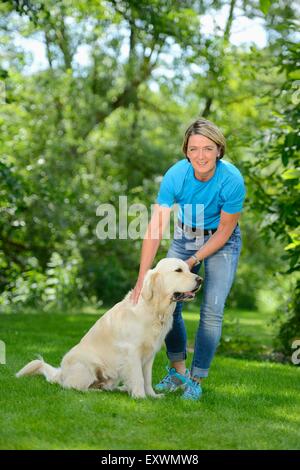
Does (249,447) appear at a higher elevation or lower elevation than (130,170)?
lower

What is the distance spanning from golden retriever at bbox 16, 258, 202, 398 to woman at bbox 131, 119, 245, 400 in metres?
0.13

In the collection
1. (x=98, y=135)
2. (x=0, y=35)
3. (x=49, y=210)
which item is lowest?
(x=49, y=210)

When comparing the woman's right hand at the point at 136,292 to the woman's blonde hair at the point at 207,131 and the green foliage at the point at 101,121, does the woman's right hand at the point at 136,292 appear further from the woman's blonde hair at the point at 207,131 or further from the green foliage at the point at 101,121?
the green foliage at the point at 101,121

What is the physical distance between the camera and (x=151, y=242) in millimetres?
4992

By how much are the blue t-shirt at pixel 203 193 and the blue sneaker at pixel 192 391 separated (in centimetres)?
109

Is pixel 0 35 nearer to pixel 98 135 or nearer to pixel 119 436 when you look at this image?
pixel 98 135

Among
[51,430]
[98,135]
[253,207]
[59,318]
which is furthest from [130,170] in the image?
[51,430]

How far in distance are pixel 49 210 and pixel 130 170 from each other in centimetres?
394

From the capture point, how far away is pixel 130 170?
16.1 m

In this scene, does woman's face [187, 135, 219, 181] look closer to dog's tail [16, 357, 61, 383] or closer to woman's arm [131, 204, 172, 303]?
woman's arm [131, 204, 172, 303]

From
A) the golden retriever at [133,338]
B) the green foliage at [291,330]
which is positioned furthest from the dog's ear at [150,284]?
the green foliage at [291,330]

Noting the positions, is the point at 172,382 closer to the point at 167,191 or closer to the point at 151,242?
the point at 151,242

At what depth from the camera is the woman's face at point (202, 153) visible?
4.84m
